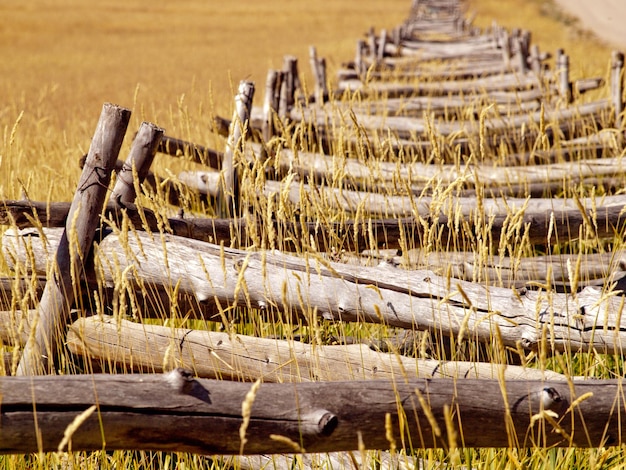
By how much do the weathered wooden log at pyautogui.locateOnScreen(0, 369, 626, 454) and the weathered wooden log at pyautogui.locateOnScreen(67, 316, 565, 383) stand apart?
53 centimetres

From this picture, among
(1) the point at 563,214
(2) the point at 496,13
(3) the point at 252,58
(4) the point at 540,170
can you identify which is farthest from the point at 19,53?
(2) the point at 496,13

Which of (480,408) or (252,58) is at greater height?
(252,58)

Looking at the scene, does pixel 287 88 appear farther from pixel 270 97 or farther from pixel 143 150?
pixel 143 150

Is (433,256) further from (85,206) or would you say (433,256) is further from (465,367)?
(85,206)

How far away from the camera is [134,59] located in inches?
711

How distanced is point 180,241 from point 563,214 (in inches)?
70.2

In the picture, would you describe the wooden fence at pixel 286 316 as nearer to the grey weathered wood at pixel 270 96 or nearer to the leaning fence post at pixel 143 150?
the leaning fence post at pixel 143 150

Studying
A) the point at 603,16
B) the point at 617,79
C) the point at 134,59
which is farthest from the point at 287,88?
the point at 603,16

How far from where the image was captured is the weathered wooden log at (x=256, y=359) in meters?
2.41

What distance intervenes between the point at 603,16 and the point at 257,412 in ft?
105

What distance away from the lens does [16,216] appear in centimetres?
270

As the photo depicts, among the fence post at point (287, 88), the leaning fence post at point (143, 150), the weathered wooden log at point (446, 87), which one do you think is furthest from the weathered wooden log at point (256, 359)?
the weathered wooden log at point (446, 87)

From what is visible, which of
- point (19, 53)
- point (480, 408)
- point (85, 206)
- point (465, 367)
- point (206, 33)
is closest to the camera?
point (480, 408)

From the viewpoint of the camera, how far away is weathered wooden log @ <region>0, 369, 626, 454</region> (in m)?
1.60
